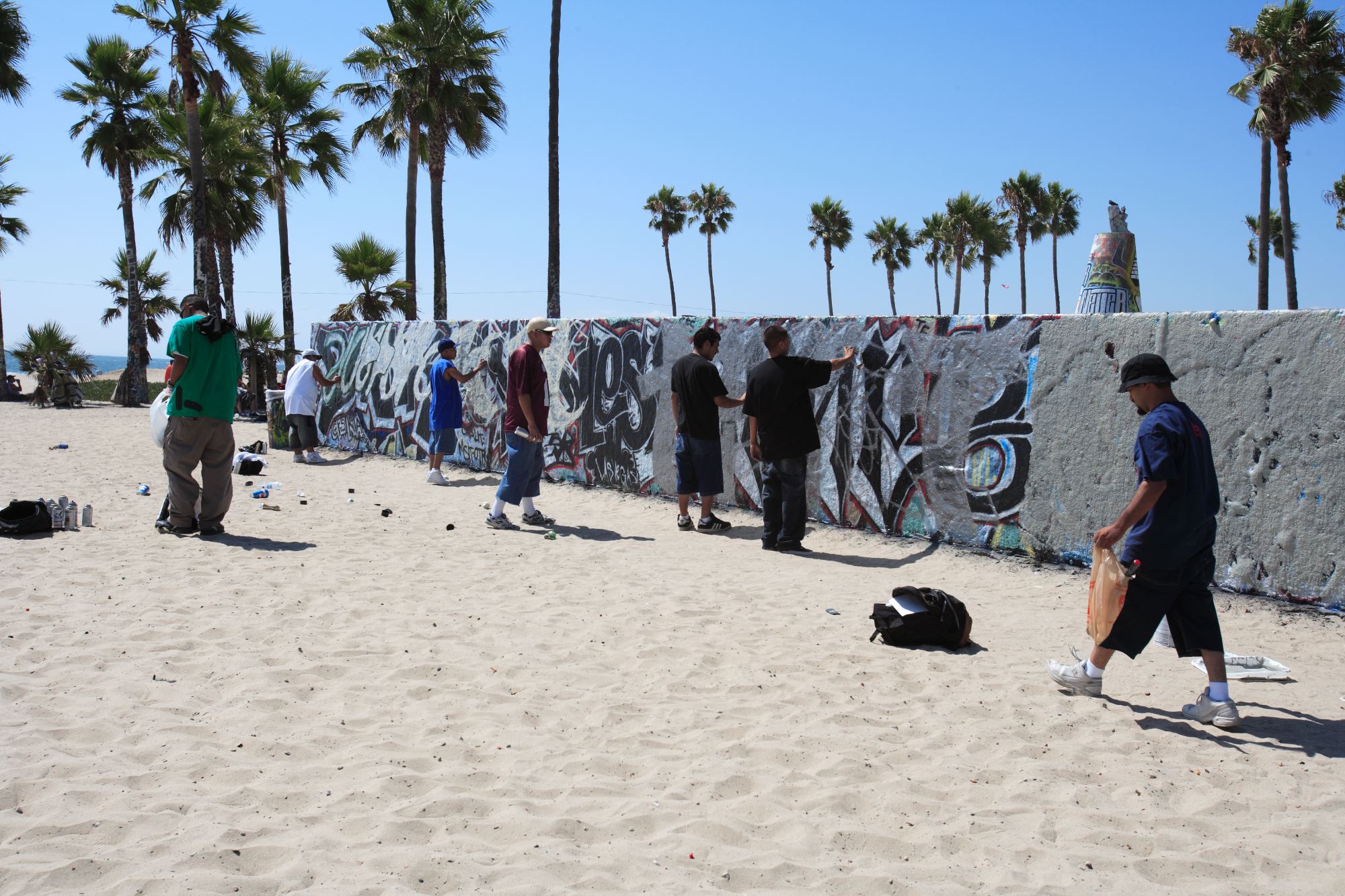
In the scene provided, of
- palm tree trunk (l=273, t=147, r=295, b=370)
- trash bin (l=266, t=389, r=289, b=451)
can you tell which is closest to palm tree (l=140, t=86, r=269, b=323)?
palm tree trunk (l=273, t=147, r=295, b=370)

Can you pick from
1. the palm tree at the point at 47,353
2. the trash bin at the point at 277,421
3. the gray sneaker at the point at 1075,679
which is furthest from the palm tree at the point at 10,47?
the gray sneaker at the point at 1075,679

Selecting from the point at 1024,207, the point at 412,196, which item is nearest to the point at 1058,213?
the point at 1024,207

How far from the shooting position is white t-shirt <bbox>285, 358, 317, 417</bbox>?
13.0 m

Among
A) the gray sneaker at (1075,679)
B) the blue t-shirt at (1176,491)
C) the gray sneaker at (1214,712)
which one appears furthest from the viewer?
the gray sneaker at (1075,679)

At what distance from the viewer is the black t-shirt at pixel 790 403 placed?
291 inches

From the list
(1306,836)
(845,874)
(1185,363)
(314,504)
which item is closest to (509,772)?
(845,874)

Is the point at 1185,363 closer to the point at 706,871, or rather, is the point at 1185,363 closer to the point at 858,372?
the point at 858,372

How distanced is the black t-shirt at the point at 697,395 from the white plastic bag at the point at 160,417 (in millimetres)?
4277

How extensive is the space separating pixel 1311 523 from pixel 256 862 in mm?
5899

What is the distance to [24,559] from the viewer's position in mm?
6156

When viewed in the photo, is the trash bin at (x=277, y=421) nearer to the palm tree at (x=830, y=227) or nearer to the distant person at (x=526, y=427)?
the distant person at (x=526, y=427)

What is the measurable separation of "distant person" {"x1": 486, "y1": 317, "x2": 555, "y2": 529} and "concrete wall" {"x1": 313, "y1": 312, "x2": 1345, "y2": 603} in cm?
194

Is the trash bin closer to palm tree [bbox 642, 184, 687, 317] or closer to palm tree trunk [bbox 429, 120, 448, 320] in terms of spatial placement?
palm tree trunk [bbox 429, 120, 448, 320]

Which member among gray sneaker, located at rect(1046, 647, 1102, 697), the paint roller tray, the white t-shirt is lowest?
the paint roller tray
